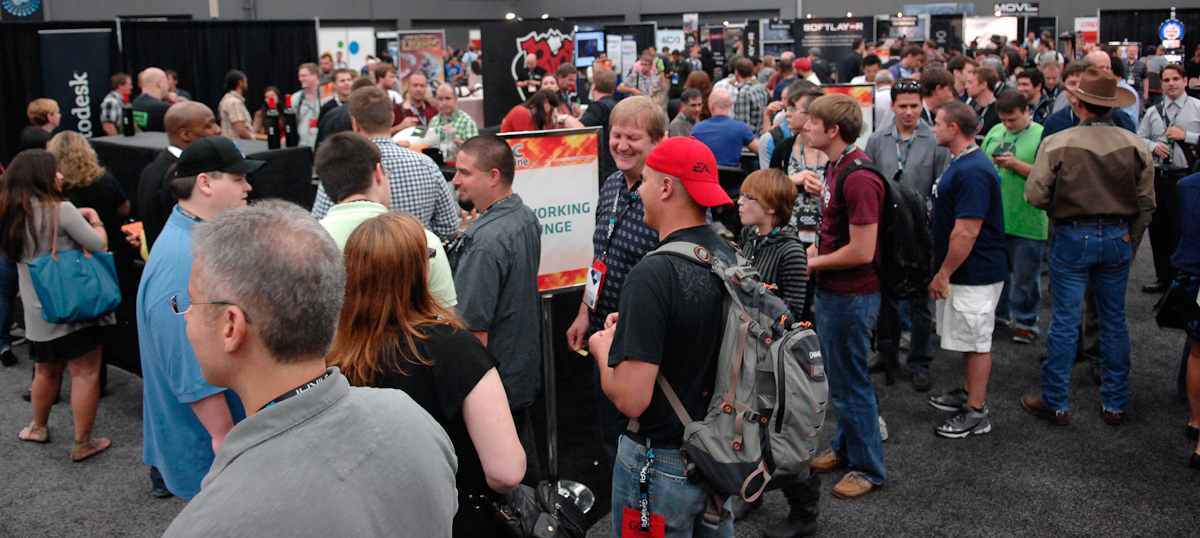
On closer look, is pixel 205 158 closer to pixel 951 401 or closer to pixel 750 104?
pixel 951 401

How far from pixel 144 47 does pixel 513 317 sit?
10.3 m

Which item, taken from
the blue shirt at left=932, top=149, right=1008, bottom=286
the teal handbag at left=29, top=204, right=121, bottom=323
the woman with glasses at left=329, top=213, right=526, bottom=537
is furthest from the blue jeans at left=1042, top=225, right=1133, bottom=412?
the teal handbag at left=29, top=204, right=121, bottom=323

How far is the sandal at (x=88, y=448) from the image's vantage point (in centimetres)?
401

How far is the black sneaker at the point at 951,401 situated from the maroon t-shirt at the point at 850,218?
1331 millimetres

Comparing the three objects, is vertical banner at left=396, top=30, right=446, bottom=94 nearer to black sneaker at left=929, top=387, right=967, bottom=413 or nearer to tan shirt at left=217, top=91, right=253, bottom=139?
tan shirt at left=217, top=91, right=253, bottom=139

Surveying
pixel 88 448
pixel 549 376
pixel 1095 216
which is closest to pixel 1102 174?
pixel 1095 216

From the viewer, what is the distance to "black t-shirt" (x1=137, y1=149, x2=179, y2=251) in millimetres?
4047

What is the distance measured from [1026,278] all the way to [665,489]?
403 cm

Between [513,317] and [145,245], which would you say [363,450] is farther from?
[145,245]

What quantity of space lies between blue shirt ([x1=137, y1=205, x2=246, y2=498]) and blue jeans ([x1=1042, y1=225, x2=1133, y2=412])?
370 centimetres

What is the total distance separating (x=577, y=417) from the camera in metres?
3.82

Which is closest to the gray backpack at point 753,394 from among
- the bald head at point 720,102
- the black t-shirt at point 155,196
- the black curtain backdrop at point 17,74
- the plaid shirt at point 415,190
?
the plaid shirt at point 415,190

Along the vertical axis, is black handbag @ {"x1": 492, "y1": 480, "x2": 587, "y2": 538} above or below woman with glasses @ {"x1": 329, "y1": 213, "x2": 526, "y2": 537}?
below

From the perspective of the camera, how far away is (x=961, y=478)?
3648mm
